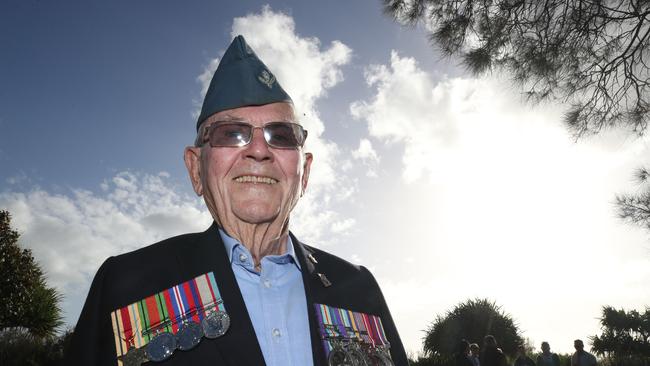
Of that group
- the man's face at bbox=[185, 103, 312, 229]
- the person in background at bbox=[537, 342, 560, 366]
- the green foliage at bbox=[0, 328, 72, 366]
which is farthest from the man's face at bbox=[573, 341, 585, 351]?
the green foliage at bbox=[0, 328, 72, 366]

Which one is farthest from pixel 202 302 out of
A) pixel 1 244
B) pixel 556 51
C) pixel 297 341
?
pixel 1 244

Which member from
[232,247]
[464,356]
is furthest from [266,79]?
[464,356]

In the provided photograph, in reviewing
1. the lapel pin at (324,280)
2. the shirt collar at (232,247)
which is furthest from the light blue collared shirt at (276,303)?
the lapel pin at (324,280)

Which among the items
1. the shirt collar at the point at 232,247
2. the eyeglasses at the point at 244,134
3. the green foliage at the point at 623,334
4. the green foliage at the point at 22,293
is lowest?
the green foliage at the point at 623,334

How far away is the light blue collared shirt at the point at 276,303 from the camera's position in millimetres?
1616

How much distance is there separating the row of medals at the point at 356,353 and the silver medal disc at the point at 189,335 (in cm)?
54

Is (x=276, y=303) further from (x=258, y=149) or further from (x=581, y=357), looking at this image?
(x=581, y=357)

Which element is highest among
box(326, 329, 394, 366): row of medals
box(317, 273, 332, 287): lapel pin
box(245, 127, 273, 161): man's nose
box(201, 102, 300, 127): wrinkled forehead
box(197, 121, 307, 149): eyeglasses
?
box(201, 102, 300, 127): wrinkled forehead

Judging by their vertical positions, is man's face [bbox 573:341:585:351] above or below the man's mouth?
below

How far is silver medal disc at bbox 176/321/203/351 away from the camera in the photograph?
1.51m

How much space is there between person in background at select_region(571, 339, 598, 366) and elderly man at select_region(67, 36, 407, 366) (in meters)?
9.67

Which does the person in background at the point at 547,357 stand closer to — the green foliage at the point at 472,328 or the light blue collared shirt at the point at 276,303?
the green foliage at the point at 472,328

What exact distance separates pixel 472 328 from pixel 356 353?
17098 mm

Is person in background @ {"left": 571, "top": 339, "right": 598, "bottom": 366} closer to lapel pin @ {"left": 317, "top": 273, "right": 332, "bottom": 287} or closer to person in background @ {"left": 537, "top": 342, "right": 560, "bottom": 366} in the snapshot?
person in background @ {"left": 537, "top": 342, "right": 560, "bottom": 366}
